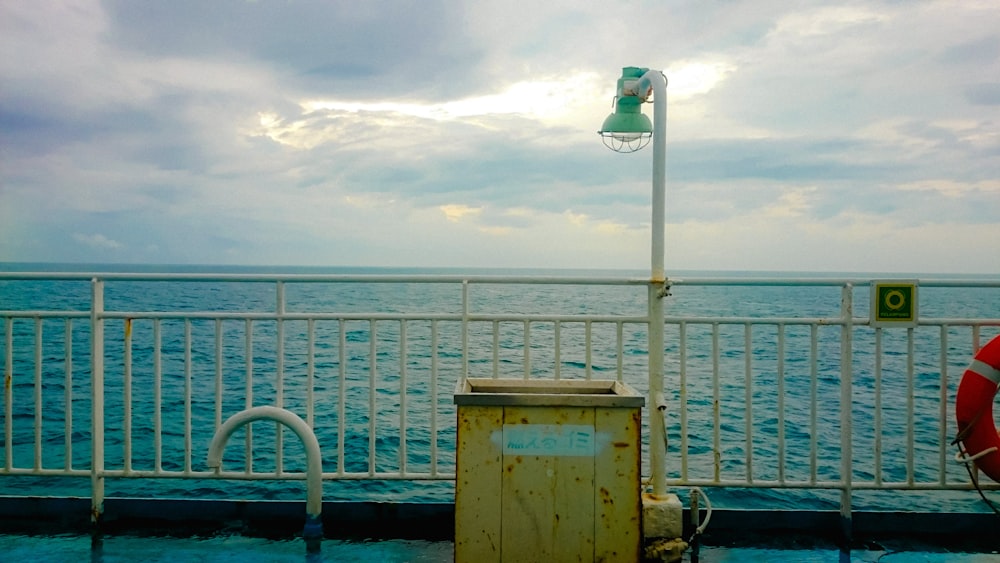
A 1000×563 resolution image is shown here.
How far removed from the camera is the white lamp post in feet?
10.7

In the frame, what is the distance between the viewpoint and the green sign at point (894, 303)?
11.9 ft

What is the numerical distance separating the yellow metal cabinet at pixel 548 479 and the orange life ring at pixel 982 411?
1.95m

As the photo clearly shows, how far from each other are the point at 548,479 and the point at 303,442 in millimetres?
1265

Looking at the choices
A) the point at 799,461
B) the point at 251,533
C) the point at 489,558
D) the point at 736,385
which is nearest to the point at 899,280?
the point at 489,558

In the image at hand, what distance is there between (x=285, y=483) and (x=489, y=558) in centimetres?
725

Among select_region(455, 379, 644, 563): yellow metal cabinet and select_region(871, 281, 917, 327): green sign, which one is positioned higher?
select_region(871, 281, 917, 327): green sign

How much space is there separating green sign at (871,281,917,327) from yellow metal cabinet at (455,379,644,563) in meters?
1.69

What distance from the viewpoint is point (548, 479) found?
2.84 m

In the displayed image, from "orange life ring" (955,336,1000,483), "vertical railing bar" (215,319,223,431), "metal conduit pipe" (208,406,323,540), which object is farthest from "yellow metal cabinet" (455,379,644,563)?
"orange life ring" (955,336,1000,483)

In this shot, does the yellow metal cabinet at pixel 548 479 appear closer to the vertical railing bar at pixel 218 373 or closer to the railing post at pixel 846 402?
the railing post at pixel 846 402

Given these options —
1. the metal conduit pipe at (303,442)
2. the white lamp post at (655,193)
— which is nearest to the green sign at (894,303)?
the white lamp post at (655,193)

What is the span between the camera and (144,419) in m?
15.4

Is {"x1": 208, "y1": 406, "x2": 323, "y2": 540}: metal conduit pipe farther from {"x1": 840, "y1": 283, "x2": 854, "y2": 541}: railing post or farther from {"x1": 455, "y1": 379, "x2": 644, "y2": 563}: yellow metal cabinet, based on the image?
{"x1": 840, "y1": 283, "x2": 854, "y2": 541}: railing post

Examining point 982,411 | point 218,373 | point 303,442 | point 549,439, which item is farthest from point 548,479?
point 982,411
